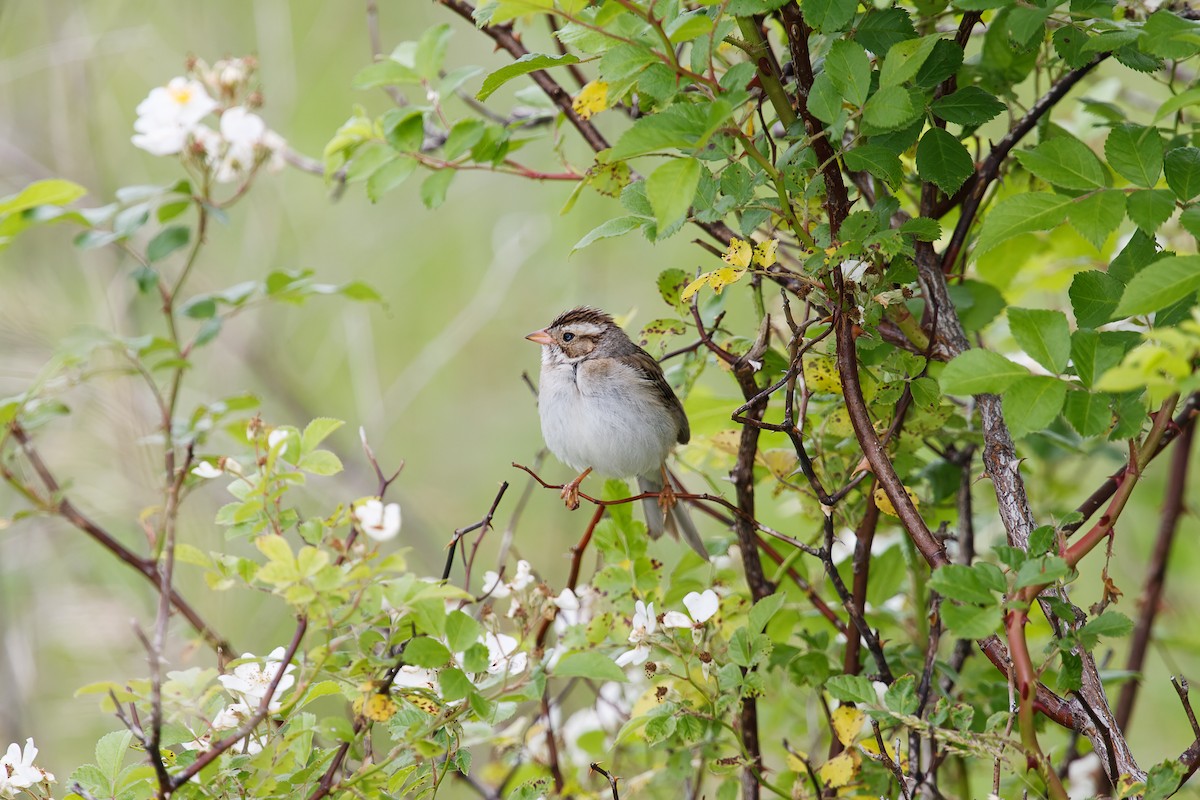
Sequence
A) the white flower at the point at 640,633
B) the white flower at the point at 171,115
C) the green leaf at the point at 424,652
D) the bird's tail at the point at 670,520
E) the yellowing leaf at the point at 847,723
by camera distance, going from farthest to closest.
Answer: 1. the bird's tail at the point at 670,520
2. the white flower at the point at 171,115
3. the yellowing leaf at the point at 847,723
4. the white flower at the point at 640,633
5. the green leaf at the point at 424,652

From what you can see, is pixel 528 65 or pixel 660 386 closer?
pixel 528 65

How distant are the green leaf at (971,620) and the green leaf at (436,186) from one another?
1053 millimetres

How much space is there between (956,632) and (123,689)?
841 millimetres

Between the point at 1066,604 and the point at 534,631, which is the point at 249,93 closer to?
the point at 534,631

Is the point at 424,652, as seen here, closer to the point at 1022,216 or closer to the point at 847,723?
the point at 847,723

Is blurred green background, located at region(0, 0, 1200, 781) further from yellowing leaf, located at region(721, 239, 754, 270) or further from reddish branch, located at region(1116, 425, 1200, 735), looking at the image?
yellowing leaf, located at region(721, 239, 754, 270)

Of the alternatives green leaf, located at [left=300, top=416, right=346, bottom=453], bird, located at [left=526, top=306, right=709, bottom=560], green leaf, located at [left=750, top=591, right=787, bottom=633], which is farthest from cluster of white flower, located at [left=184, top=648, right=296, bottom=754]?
bird, located at [left=526, top=306, right=709, bottom=560]

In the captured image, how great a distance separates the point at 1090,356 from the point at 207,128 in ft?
5.35

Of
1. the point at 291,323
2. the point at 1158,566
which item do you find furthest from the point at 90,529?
the point at 291,323

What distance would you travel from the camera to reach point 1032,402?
1072 millimetres

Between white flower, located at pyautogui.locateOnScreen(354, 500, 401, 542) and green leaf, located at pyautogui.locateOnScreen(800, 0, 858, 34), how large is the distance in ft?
2.24

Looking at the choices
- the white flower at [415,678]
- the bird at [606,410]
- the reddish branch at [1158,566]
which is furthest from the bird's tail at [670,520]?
the reddish branch at [1158,566]

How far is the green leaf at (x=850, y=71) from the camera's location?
119 centimetres

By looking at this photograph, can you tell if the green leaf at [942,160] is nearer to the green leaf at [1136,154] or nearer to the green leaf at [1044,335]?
the green leaf at [1136,154]
